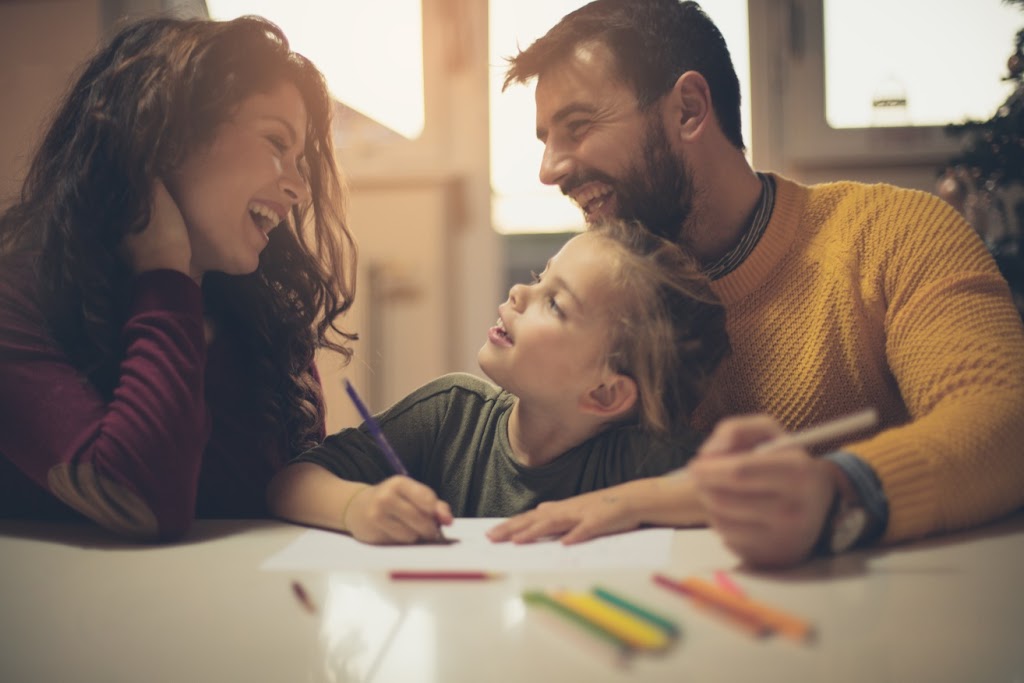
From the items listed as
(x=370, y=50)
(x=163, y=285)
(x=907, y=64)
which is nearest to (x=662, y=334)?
(x=163, y=285)

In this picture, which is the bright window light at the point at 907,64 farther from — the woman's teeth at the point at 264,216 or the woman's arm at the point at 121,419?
the woman's arm at the point at 121,419

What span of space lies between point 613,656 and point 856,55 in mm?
2302

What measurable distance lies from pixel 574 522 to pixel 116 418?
45 cm

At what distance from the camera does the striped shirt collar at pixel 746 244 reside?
120 cm

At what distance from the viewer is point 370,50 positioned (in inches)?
106

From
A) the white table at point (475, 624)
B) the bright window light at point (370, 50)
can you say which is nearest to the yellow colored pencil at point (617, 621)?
the white table at point (475, 624)

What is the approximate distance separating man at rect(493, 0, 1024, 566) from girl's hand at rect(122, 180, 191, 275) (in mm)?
474

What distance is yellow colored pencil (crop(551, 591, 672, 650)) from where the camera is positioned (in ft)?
1.70

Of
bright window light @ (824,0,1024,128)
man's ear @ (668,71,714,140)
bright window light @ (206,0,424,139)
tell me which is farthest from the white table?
bright window light @ (206,0,424,139)

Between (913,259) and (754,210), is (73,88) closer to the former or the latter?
(754,210)

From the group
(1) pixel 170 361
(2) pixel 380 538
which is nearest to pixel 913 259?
(2) pixel 380 538

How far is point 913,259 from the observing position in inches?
42.3

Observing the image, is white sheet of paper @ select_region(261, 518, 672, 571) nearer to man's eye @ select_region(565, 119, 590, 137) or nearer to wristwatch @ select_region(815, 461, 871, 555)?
wristwatch @ select_region(815, 461, 871, 555)

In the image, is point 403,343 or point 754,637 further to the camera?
point 403,343
